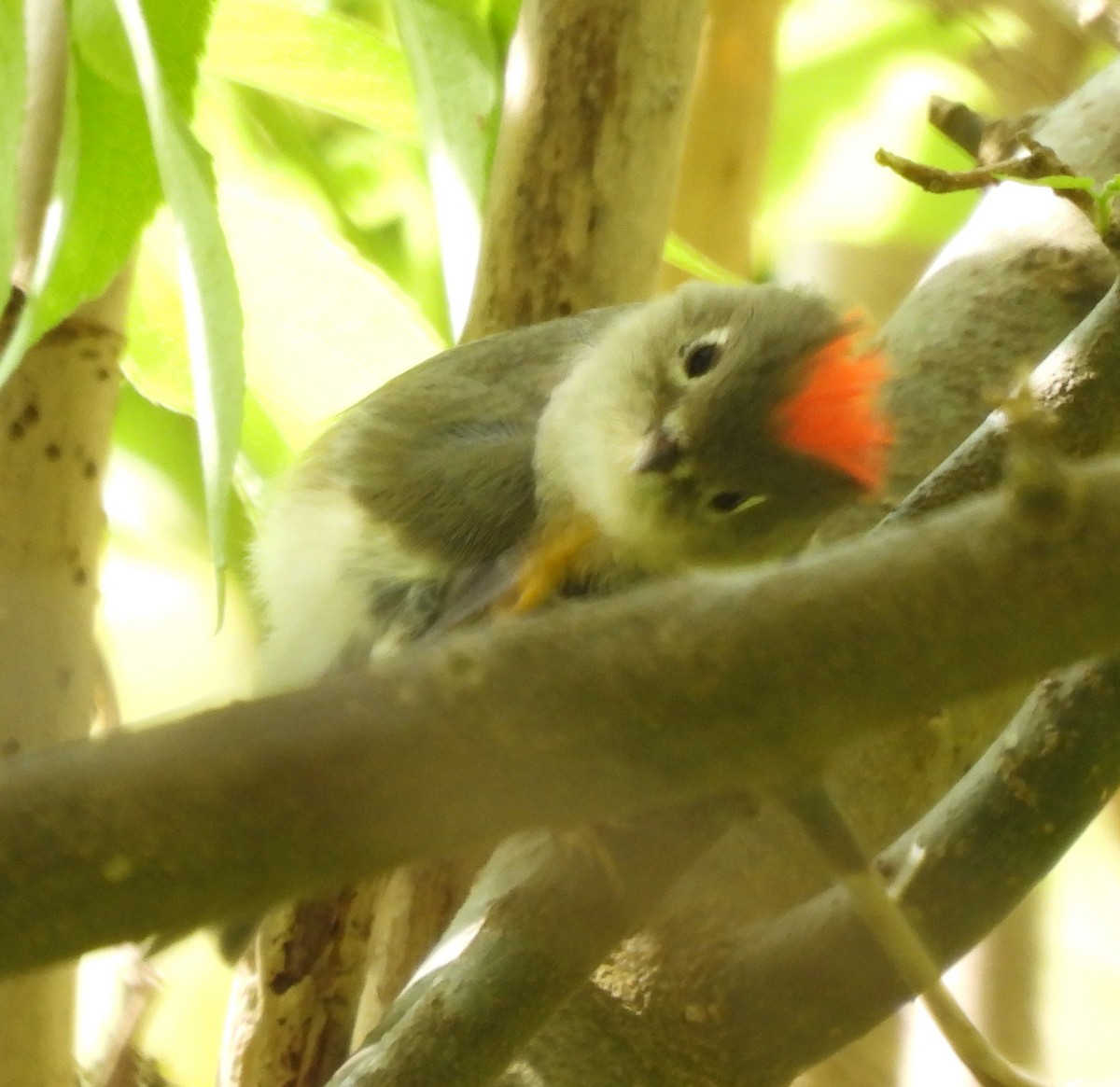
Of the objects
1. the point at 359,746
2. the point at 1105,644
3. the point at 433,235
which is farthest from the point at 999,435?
the point at 433,235

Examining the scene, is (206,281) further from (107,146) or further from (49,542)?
(49,542)

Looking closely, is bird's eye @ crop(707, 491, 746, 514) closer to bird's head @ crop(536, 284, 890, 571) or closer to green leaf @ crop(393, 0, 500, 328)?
bird's head @ crop(536, 284, 890, 571)

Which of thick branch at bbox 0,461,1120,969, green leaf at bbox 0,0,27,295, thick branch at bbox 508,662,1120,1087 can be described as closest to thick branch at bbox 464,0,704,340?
green leaf at bbox 0,0,27,295

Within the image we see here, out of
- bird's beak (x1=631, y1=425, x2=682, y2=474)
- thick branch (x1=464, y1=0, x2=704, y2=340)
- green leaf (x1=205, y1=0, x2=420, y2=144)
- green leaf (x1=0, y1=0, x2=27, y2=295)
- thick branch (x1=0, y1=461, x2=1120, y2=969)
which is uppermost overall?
green leaf (x1=205, y1=0, x2=420, y2=144)

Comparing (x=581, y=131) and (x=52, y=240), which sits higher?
(x=581, y=131)

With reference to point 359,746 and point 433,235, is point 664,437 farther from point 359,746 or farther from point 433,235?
point 433,235

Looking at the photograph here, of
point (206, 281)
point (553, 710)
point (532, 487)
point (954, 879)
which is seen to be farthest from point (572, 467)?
point (553, 710)

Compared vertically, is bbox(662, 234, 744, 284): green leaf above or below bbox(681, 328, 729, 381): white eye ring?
above
